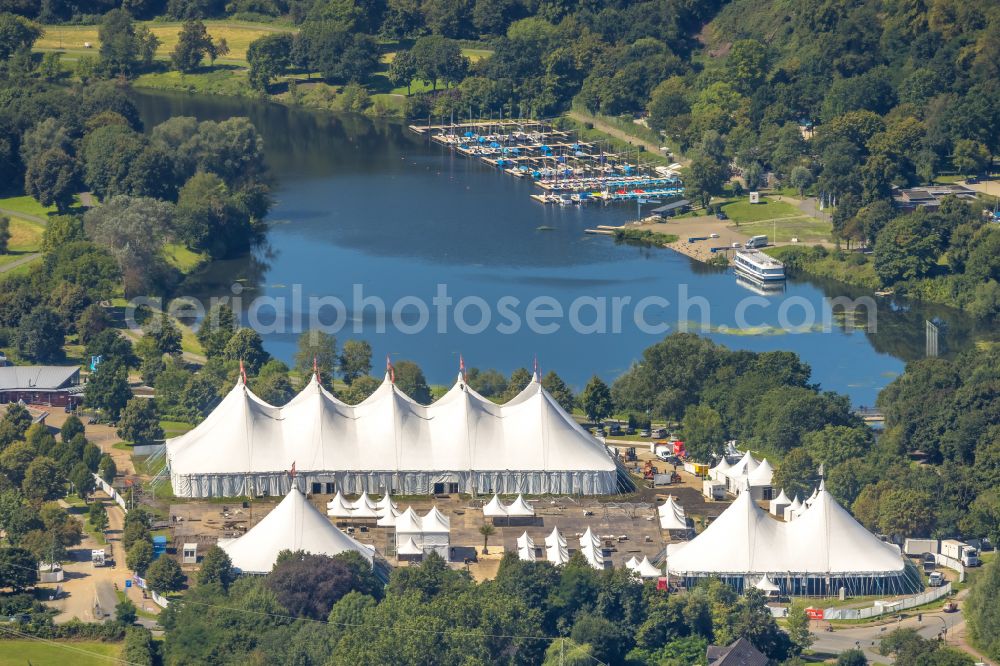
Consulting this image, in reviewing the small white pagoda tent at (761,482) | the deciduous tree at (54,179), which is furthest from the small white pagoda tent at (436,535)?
the deciduous tree at (54,179)

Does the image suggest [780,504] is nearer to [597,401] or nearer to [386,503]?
[597,401]

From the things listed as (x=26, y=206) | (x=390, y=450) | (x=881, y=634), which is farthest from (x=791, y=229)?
(x=881, y=634)

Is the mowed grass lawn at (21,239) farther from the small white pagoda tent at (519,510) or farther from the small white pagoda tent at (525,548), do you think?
the small white pagoda tent at (525,548)

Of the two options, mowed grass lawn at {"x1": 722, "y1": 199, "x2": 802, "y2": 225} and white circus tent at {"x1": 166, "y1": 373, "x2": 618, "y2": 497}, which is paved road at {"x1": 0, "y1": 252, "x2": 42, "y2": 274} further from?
mowed grass lawn at {"x1": 722, "y1": 199, "x2": 802, "y2": 225}

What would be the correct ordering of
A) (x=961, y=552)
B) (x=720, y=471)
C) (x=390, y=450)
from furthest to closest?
(x=720, y=471) → (x=390, y=450) → (x=961, y=552)

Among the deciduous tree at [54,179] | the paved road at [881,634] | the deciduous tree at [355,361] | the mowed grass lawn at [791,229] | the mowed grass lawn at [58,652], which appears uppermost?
the deciduous tree at [54,179]

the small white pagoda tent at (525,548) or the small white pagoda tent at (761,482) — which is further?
the small white pagoda tent at (761,482)
